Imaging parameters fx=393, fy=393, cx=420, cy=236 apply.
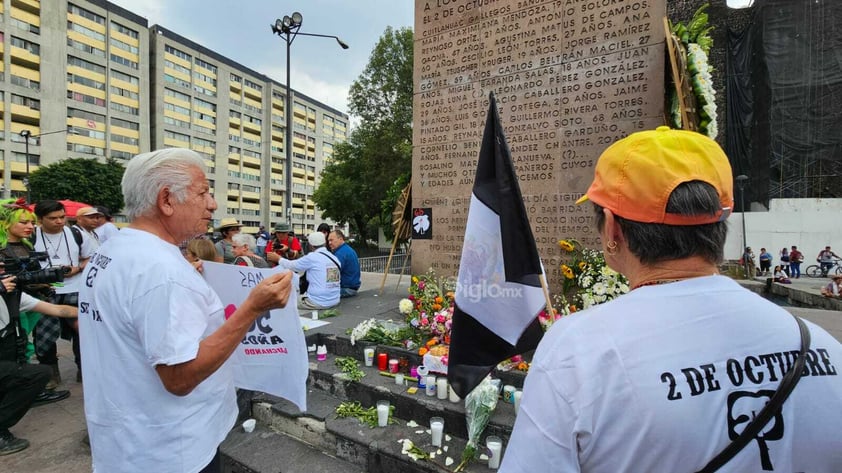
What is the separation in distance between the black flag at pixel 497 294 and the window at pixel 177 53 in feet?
223

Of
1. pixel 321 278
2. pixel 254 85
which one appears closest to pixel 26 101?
pixel 254 85

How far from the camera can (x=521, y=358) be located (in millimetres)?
3752

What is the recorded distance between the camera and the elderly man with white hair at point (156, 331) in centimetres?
142

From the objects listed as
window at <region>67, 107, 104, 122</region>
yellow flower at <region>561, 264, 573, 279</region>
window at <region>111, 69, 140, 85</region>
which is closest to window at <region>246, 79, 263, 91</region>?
window at <region>111, 69, 140, 85</region>

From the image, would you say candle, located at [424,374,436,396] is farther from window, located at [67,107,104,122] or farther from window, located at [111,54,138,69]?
window, located at [111,54,138,69]

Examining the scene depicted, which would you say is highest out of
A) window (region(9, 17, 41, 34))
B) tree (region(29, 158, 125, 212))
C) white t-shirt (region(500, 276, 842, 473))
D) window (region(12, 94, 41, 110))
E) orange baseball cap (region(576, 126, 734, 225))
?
window (region(9, 17, 41, 34))

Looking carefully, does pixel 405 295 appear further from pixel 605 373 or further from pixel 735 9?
pixel 735 9

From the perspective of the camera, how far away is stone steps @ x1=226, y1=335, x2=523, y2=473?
2.90 metres

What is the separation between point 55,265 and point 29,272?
57.0 inches

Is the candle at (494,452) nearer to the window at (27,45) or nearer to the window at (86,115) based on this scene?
the window at (27,45)

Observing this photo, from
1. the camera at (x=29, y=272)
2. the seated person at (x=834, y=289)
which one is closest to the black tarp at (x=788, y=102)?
the seated person at (x=834, y=289)

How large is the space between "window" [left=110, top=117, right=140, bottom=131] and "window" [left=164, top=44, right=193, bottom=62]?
12.3m

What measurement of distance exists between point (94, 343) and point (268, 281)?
0.79 metres

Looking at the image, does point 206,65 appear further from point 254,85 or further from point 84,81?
point 84,81
